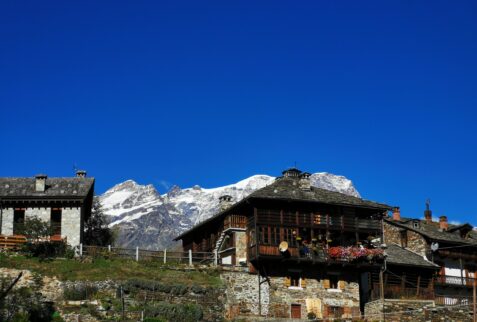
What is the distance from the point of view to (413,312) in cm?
4994

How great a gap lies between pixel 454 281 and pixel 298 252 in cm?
1869

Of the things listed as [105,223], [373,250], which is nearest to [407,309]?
[373,250]

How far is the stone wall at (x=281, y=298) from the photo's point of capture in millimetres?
49312

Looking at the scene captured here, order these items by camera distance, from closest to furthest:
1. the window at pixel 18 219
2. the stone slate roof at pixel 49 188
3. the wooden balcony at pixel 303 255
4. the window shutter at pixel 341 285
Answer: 1. the wooden balcony at pixel 303 255
2. the window at pixel 18 219
3. the window shutter at pixel 341 285
4. the stone slate roof at pixel 49 188

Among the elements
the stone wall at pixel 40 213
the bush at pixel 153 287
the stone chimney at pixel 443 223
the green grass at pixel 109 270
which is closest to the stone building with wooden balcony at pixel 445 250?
the stone chimney at pixel 443 223

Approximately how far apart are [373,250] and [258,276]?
8.63 m

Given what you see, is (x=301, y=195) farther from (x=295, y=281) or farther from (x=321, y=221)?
(x=295, y=281)

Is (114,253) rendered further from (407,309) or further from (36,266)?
(407,309)

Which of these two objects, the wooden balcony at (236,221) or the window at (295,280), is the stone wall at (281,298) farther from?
the wooden balcony at (236,221)

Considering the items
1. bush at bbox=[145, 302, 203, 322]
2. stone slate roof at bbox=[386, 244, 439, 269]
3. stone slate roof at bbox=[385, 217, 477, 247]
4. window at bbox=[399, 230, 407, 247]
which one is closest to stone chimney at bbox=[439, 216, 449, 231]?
stone slate roof at bbox=[385, 217, 477, 247]

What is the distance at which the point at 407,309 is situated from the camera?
5116cm

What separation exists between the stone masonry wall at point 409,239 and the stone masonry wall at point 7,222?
3253cm

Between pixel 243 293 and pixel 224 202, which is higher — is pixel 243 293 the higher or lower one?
the lower one

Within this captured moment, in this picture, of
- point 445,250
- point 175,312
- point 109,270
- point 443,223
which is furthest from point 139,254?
point 443,223
